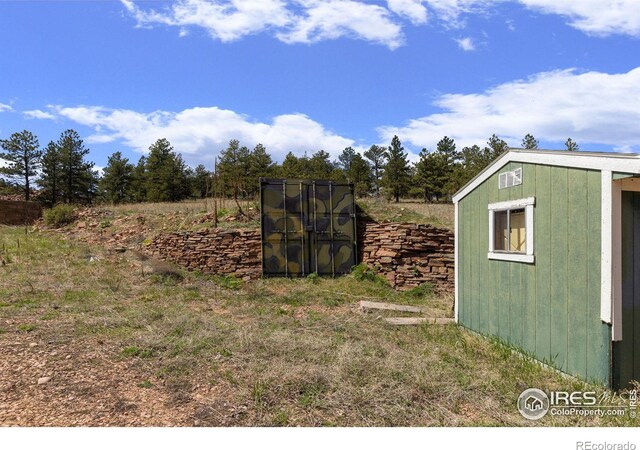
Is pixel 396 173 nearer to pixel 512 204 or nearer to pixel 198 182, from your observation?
pixel 198 182

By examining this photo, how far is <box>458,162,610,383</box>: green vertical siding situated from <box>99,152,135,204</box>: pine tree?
37882 millimetres

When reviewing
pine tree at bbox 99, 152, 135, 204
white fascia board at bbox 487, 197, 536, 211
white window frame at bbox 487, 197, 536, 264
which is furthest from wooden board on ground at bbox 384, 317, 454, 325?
pine tree at bbox 99, 152, 135, 204

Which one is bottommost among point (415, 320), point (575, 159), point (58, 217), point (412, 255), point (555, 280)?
point (415, 320)

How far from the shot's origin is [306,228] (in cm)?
1238

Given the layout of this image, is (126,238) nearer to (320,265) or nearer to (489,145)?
(320,265)

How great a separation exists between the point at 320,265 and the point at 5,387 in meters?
8.80

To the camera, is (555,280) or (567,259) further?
(555,280)

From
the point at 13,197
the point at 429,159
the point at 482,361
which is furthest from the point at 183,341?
the point at 13,197

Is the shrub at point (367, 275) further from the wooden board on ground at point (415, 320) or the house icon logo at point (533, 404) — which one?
the house icon logo at point (533, 404)

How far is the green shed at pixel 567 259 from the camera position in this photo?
4.05m

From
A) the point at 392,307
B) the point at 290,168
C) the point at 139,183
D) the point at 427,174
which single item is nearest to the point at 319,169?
the point at 290,168

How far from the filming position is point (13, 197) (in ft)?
108

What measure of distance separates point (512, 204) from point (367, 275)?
6.53m

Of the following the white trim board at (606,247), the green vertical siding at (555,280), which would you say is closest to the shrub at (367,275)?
the green vertical siding at (555,280)
